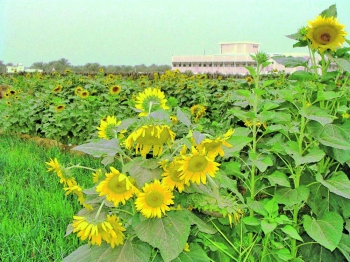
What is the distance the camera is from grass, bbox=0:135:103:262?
8.89 feet

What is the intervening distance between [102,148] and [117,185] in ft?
0.53

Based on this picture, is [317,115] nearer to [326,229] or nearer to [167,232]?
[326,229]

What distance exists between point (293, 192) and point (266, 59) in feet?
2.00

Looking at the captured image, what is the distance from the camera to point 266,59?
221 cm

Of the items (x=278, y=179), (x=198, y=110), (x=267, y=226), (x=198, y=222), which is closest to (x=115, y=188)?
Result: (x=198, y=222)

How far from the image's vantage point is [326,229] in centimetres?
197

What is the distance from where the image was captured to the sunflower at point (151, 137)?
1.61 meters

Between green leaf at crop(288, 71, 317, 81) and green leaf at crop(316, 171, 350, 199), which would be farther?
green leaf at crop(288, 71, 317, 81)

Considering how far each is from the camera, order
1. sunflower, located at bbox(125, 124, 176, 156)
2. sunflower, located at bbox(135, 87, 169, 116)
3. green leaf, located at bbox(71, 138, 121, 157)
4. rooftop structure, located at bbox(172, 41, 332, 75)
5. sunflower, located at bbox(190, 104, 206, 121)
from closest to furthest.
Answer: sunflower, located at bbox(125, 124, 176, 156) < green leaf, located at bbox(71, 138, 121, 157) < sunflower, located at bbox(135, 87, 169, 116) < sunflower, located at bbox(190, 104, 206, 121) < rooftop structure, located at bbox(172, 41, 332, 75)

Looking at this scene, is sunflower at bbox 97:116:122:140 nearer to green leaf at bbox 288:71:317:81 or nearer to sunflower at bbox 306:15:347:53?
green leaf at bbox 288:71:317:81

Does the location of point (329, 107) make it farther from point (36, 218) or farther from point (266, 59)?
point (36, 218)

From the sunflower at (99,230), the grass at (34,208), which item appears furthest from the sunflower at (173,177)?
the grass at (34,208)

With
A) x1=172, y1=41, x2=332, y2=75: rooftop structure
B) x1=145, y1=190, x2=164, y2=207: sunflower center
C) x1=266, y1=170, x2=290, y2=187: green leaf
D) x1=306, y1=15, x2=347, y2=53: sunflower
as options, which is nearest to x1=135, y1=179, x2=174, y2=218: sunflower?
x1=145, y1=190, x2=164, y2=207: sunflower center

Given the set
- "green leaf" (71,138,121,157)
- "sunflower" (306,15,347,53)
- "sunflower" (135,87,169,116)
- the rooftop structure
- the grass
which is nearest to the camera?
"green leaf" (71,138,121,157)
